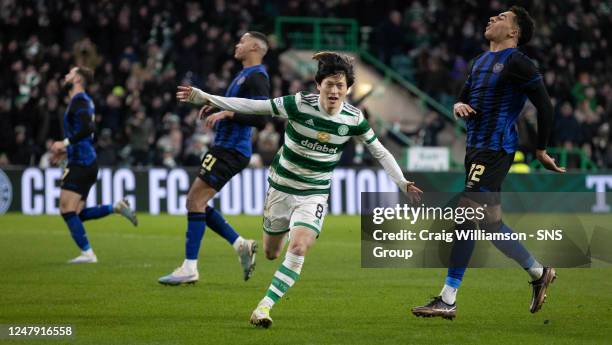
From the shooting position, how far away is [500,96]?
894 cm

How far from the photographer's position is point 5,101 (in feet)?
79.3

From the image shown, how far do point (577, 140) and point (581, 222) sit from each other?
16.8 metres

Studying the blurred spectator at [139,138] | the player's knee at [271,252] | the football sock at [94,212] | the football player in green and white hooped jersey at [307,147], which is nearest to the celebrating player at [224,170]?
the player's knee at [271,252]

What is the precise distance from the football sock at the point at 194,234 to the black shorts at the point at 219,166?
36 cm

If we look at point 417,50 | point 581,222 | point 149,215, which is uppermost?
point 417,50

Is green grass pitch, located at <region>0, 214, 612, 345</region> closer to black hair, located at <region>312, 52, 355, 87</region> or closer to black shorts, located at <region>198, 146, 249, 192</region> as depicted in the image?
black shorts, located at <region>198, 146, 249, 192</region>

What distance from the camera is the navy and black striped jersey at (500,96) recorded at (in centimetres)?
884

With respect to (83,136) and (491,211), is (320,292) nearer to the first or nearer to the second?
(491,211)

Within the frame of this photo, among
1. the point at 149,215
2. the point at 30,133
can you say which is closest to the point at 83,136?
the point at 149,215

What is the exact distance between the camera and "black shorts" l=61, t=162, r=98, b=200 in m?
13.4

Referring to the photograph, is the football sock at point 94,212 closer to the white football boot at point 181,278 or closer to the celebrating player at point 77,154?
the celebrating player at point 77,154

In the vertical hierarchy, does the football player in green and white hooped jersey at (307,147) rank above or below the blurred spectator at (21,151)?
above

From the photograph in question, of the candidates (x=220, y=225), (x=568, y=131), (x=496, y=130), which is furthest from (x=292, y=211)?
(x=568, y=131)

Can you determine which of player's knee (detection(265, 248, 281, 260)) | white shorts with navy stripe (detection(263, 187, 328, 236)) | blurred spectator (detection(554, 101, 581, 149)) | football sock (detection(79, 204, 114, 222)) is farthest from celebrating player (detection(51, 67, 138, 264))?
blurred spectator (detection(554, 101, 581, 149))
